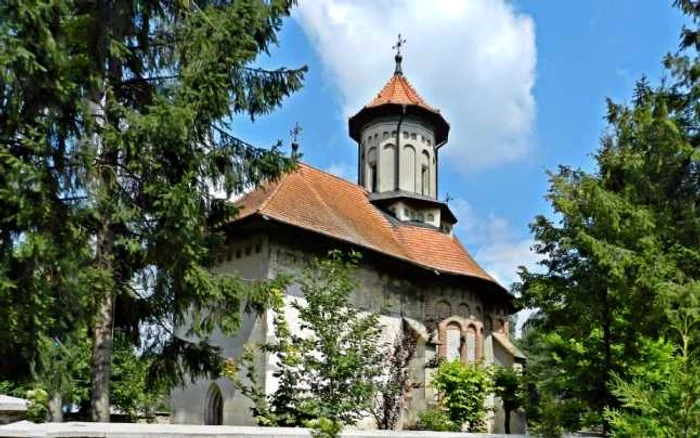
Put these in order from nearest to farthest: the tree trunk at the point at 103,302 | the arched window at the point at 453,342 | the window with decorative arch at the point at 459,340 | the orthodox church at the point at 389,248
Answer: the tree trunk at the point at 103,302 → the orthodox church at the point at 389,248 → the window with decorative arch at the point at 459,340 → the arched window at the point at 453,342

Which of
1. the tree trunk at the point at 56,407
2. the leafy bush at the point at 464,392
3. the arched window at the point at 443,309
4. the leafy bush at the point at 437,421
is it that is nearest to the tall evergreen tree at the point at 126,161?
the tree trunk at the point at 56,407

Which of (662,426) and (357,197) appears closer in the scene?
(662,426)

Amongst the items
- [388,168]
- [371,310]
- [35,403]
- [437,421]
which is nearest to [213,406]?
[371,310]

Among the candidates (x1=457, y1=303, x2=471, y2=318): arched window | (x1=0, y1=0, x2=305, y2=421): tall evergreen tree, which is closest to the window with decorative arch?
(x1=457, y1=303, x2=471, y2=318): arched window

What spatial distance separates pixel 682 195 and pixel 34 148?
10778mm

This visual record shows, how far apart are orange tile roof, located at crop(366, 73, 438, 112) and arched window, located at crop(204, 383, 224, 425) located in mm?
12436

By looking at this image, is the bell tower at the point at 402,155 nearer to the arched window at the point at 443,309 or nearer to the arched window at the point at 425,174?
the arched window at the point at 425,174

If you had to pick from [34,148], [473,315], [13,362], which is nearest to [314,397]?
[13,362]

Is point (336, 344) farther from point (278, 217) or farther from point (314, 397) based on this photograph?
point (278, 217)

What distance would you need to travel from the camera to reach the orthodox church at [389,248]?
17500mm

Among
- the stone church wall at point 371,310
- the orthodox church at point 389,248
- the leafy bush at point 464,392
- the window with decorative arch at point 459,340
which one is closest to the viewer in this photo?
the stone church wall at point 371,310

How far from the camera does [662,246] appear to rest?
478 inches

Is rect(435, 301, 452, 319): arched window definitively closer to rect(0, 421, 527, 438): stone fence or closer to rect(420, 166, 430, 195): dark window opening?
rect(420, 166, 430, 195): dark window opening

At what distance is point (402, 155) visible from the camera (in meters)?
25.8
